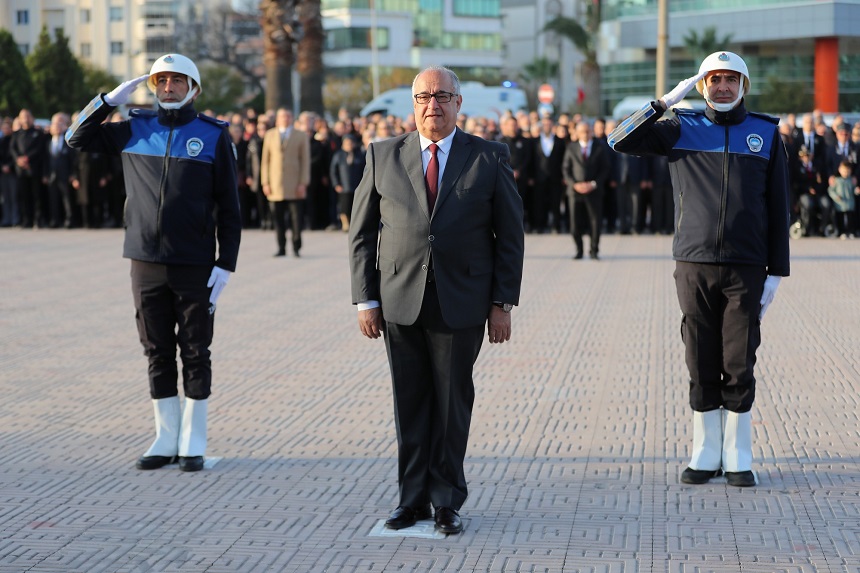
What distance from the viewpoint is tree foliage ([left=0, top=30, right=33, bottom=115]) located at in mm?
57594

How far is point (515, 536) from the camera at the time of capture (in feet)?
19.0

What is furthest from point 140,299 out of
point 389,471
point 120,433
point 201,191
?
point 389,471

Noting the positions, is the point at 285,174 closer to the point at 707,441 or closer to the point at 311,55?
the point at 311,55

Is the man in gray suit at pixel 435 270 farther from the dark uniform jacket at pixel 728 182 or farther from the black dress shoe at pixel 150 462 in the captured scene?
the black dress shoe at pixel 150 462

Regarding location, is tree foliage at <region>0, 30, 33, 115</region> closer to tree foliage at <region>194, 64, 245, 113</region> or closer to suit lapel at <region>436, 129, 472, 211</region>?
tree foliage at <region>194, 64, 245, 113</region>

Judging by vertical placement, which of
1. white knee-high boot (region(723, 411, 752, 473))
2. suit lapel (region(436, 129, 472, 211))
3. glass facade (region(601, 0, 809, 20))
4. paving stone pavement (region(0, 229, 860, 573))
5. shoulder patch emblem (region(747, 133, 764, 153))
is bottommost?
paving stone pavement (region(0, 229, 860, 573))

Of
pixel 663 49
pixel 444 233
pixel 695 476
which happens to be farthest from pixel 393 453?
pixel 663 49

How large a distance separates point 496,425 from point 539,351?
2788 mm

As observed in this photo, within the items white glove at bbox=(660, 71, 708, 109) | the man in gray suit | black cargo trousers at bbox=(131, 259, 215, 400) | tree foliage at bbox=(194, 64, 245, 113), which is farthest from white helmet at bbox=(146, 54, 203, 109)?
tree foliage at bbox=(194, 64, 245, 113)

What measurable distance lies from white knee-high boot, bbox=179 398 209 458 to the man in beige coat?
11183mm

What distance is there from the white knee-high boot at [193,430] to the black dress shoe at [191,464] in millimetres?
24

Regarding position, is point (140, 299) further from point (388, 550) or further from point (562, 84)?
point (562, 84)

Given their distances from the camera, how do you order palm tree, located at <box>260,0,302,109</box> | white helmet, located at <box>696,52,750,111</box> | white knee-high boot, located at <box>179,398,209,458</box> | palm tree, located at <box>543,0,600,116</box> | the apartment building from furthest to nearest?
1. the apartment building
2. palm tree, located at <box>543,0,600,116</box>
3. palm tree, located at <box>260,0,302,109</box>
4. white knee-high boot, located at <box>179,398,209,458</box>
5. white helmet, located at <box>696,52,750,111</box>

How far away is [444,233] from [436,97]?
0.58 metres
